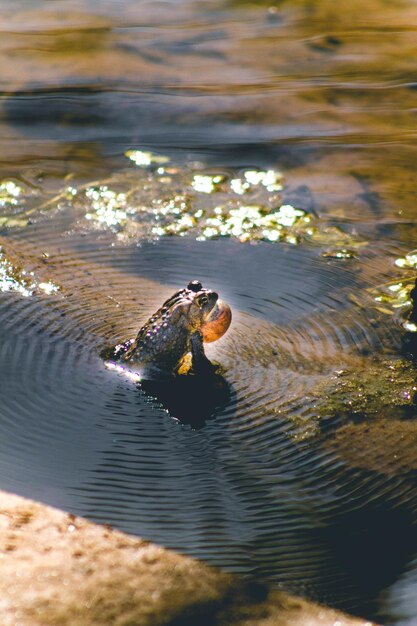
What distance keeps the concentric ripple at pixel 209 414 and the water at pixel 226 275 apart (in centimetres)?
1

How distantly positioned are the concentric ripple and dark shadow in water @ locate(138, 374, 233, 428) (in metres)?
0.01

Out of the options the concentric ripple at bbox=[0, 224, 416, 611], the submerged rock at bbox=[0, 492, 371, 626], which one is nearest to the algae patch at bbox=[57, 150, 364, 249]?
the concentric ripple at bbox=[0, 224, 416, 611]

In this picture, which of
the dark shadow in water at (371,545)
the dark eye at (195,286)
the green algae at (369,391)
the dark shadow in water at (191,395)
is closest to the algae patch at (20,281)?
the dark eye at (195,286)

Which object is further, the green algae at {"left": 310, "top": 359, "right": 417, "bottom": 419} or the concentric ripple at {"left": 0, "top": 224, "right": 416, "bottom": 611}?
the green algae at {"left": 310, "top": 359, "right": 417, "bottom": 419}

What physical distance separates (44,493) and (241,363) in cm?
146

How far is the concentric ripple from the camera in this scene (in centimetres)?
393

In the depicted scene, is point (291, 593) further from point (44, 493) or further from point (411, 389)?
point (411, 389)

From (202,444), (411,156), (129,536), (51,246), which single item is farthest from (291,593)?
(411,156)

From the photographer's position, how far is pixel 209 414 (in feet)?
15.4

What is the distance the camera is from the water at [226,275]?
4.01 meters

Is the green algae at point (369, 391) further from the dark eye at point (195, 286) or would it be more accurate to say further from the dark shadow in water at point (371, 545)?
the dark eye at point (195, 286)

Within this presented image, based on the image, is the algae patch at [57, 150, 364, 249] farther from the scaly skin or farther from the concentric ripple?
the scaly skin

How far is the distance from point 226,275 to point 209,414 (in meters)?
1.42

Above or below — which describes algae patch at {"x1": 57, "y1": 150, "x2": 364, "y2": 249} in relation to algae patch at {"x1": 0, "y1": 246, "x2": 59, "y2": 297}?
above
